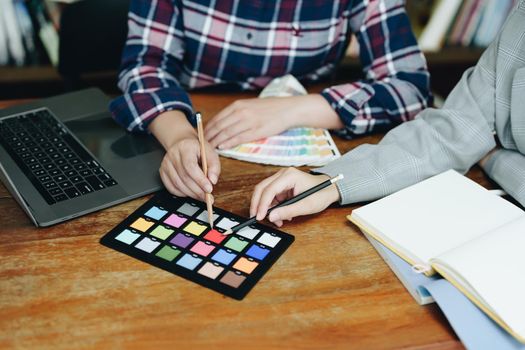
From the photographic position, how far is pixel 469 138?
1.01m

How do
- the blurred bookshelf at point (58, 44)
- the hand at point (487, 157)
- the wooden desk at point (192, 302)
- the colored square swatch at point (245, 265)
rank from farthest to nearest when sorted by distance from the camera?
the blurred bookshelf at point (58, 44) → the hand at point (487, 157) → the colored square swatch at point (245, 265) → the wooden desk at point (192, 302)

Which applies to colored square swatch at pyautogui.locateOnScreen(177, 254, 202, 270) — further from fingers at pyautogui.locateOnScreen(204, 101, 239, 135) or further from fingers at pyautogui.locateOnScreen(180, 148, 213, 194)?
fingers at pyautogui.locateOnScreen(204, 101, 239, 135)

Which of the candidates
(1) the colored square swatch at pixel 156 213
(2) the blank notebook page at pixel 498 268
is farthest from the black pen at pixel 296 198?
(2) the blank notebook page at pixel 498 268

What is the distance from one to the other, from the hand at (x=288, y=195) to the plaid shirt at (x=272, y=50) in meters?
0.26

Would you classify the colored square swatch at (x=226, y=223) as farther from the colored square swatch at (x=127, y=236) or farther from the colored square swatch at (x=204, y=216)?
the colored square swatch at (x=127, y=236)

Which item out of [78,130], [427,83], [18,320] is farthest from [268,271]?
[427,83]

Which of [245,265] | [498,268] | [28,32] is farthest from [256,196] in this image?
[28,32]

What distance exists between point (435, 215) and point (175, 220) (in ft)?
1.25

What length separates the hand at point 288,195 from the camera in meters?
0.87

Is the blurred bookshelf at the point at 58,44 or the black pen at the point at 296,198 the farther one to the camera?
the blurred bookshelf at the point at 58,44

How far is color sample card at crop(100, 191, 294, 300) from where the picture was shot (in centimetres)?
77

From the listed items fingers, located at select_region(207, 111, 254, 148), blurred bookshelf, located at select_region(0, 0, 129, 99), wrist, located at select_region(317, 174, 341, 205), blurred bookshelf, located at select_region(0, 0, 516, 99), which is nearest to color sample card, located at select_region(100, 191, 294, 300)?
wrist, located at select_region(317, 174, 341, 205)

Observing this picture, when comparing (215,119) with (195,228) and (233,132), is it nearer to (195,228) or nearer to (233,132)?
(233,132)

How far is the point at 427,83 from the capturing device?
4.09 feet
